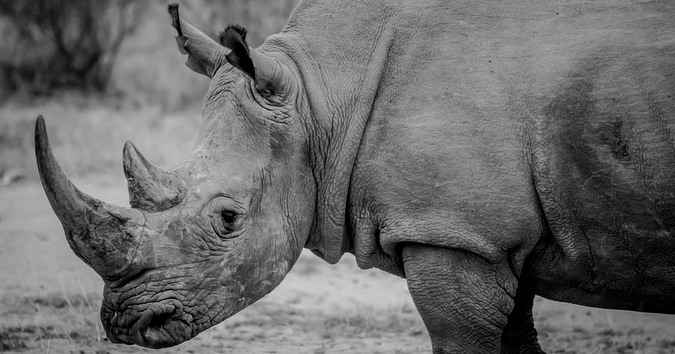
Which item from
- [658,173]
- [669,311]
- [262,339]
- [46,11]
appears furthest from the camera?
[46,11]

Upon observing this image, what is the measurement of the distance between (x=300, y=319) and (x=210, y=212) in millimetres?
2679

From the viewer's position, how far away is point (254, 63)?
4.30m

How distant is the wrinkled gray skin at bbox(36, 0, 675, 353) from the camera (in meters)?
4.14

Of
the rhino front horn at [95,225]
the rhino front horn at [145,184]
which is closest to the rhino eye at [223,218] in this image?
the rhino front horn at [145,184]

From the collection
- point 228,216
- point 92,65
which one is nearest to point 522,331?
point 228,216

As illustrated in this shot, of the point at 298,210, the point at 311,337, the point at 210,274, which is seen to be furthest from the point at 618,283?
the point at 311,337

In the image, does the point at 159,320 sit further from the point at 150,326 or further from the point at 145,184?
the point at 145,184

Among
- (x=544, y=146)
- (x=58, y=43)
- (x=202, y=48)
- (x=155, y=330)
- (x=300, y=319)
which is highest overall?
(x=58, y=43)

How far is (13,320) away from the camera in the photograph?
20.9ft

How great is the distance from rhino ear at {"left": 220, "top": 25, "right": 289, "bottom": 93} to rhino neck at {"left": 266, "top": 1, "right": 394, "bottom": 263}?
181 mm

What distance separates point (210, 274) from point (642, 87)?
202 cm

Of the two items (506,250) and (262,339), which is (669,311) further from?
(262,339)

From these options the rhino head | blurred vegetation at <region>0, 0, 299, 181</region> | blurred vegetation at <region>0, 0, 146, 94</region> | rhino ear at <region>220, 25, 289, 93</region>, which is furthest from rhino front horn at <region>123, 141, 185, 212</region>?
blurred vegetation at <region>0, 0, 146, 94</region>

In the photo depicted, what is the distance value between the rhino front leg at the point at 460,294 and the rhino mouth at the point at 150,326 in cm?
104
